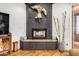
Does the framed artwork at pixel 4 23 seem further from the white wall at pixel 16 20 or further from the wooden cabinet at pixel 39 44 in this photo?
the wooden cabinet at pixel 39 44

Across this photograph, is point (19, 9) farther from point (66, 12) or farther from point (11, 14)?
point (66, 12)

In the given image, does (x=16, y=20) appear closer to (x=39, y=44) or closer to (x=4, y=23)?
(x=4, y=23)

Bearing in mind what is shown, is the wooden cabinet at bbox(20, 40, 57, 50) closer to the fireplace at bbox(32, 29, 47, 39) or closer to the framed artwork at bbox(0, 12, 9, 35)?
the fireplace at bbox(32, 29, 47, 39)

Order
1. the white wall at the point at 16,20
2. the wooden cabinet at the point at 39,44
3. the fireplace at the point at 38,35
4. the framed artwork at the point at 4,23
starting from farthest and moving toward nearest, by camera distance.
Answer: the fireplace at the point at 38,35
the wooden cabinet at the point at 39,44
the white wall at the point at 16,20
the framed artwork at the point at 4,23

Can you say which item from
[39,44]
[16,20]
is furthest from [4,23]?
[39,44]

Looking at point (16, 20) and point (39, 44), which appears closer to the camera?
point (16, 20)

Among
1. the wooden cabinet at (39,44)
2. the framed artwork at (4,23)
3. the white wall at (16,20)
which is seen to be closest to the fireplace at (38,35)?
the wooden cabinet at (39,44)

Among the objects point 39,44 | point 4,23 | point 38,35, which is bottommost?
point 39,44

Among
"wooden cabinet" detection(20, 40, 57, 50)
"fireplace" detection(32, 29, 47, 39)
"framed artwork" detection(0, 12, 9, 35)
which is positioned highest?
"framed artwork" detection(0, 12, 9, 35)

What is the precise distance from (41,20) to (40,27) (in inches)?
8.1

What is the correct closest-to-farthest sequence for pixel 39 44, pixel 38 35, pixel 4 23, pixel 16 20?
pixel 4 23, pixel 16 20, pixel 39 44, pixel 38 35

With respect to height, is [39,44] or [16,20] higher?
[16,20]

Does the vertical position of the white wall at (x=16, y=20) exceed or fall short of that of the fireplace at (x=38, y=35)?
it exceeds it

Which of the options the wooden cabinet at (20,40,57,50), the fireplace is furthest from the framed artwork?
the fireplace
